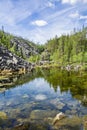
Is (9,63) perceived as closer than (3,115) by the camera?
No

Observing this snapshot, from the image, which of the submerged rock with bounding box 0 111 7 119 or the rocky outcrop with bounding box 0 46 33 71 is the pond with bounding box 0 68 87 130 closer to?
the submerged rock with bounding box 0 111 7 119

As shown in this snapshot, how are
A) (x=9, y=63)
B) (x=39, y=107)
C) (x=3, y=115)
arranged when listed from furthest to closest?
(x=9, y=63) → (x=39, y=107) → (x=3, y=115)

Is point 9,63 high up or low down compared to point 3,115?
up

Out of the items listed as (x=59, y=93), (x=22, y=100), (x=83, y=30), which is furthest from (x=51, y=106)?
(x=83, y=30)

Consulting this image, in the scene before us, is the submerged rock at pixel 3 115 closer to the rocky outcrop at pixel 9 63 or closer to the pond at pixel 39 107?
the pond at pixel 39 107

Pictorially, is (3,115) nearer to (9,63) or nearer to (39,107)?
(39,107)

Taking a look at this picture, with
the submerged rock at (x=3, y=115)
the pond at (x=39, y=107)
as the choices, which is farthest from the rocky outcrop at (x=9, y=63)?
the submerged rock at (x=3, y=115)

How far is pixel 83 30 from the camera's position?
143 m

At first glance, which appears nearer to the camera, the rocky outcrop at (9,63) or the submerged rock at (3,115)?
the submerged rock at (3,115)

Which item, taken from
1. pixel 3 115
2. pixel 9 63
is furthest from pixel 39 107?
pixel 9 63

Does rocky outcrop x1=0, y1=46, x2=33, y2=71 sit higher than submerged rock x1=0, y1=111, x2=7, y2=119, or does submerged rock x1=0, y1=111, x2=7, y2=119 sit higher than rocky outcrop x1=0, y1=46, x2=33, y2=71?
rocky outcrop x1=0, y1=46, x2=33, y2=71

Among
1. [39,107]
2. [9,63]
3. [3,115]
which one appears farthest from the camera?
[9,63]

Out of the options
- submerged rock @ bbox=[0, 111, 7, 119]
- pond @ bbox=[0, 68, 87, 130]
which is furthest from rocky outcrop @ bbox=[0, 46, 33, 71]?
submerged rock @ bbox=[0, 111, 7, 119]

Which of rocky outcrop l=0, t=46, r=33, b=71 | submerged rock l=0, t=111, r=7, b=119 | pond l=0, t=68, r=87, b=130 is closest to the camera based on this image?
pond l=0, t=68, r=87, b=130
